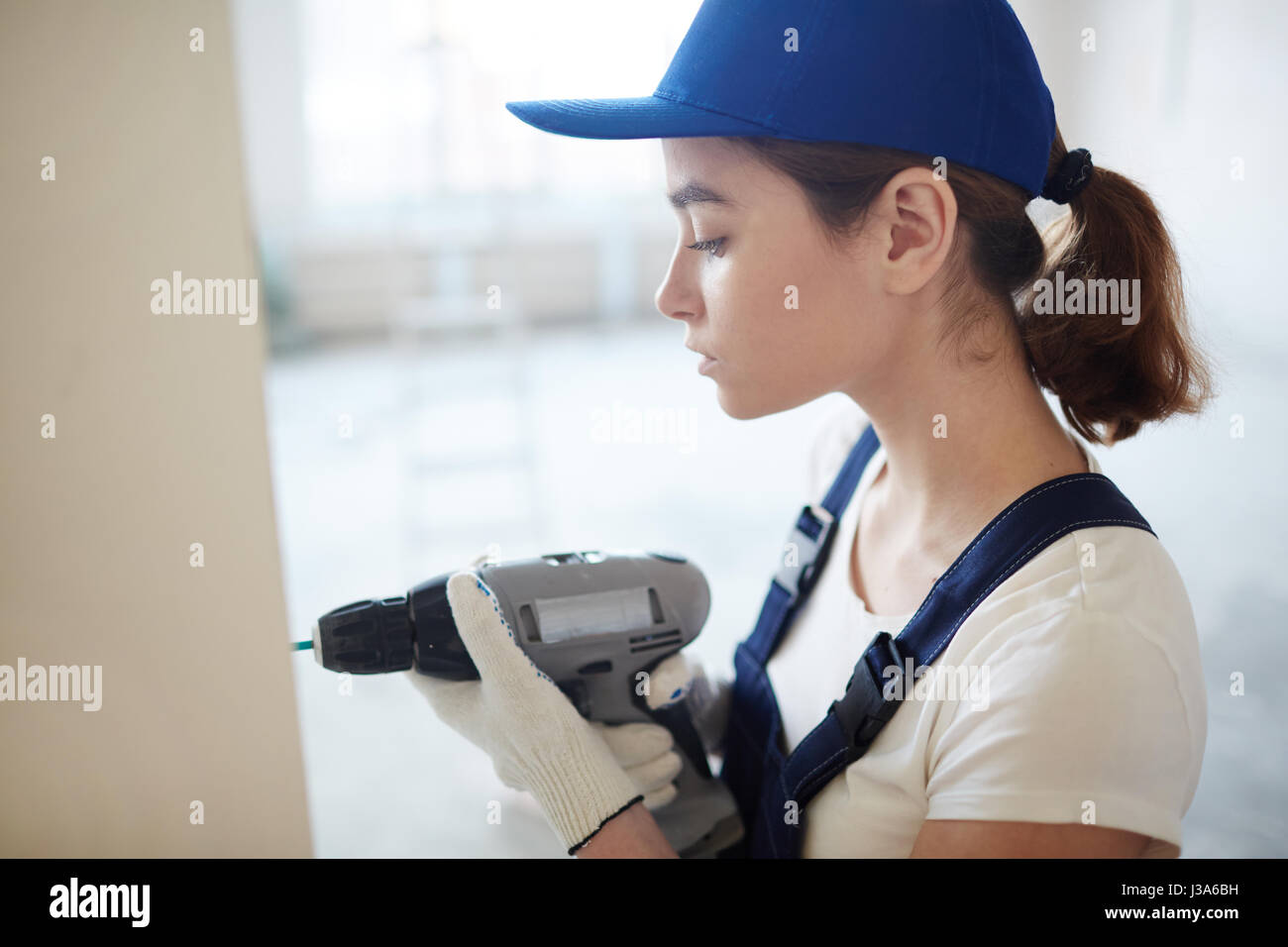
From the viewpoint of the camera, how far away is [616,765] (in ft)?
2.93

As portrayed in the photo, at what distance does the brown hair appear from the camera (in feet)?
2.68

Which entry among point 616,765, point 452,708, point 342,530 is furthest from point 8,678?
point 342,530

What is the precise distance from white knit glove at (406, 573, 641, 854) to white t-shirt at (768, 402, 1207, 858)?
232mm

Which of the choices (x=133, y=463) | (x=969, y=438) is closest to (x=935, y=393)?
(x=969, y=438)

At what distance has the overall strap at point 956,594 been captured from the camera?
74cm

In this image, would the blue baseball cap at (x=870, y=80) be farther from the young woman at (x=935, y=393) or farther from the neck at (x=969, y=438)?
the neck at (x=969, y=438)

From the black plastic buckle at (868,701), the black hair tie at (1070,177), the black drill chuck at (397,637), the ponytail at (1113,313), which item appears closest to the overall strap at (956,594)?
the black plastic buckle at (868,701)

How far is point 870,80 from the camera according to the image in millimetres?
714

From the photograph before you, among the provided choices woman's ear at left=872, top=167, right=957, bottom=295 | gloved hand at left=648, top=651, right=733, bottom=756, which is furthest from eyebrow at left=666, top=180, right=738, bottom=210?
gloved hand at left=648, top=651, right=733, bottom=756

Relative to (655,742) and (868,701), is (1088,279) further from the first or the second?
(655,742)

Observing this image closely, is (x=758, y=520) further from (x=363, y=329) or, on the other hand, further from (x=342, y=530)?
(x=363, y=329)

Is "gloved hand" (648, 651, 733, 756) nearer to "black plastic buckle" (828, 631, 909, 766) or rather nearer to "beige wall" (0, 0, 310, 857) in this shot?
"black plastic buckle" (828, 631, 909, 766)

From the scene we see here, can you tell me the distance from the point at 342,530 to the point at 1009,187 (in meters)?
3.02

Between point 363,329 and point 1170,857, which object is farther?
point 363,329
